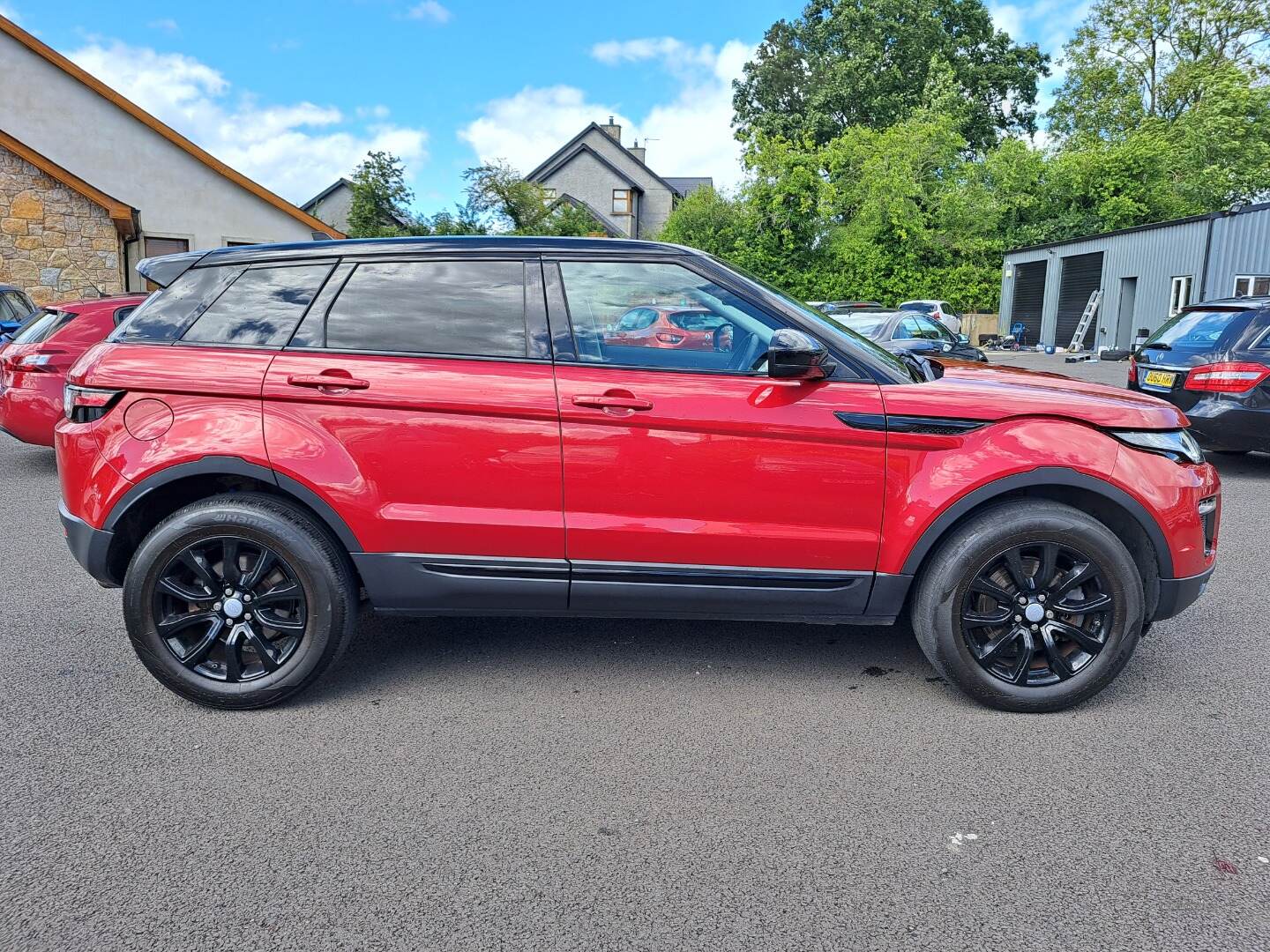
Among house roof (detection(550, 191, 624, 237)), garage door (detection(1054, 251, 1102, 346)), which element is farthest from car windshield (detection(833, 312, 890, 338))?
house roof (detection(550, 191, 624, 237))

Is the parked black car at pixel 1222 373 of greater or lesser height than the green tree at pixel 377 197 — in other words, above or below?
below

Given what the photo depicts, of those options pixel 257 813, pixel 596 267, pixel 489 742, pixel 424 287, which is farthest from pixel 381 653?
pixel 596 267

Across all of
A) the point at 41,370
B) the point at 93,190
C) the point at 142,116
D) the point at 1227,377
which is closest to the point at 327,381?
the point at 41,370

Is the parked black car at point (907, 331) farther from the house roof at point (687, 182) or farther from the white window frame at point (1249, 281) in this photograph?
the house roof at point (687, 182)

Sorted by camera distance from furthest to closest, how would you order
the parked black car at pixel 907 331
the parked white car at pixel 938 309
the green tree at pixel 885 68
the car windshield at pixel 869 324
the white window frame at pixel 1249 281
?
the green tree at pixel 885 68
the parked white car at pixel 938 309
the white window frame at pixel 1249 281
the car windshield at pixel 869 324
the parked black car at pixel 907 331

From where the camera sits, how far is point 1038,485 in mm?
3449

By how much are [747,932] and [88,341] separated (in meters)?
7.98

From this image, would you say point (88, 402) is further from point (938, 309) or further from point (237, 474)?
point (938, 309)

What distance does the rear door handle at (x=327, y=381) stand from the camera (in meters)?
3.43

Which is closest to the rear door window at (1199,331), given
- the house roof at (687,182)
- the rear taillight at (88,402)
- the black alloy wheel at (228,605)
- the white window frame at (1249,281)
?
the black alloy wheel at (228,605)

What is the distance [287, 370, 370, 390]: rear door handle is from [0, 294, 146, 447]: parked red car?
5181 millimetres

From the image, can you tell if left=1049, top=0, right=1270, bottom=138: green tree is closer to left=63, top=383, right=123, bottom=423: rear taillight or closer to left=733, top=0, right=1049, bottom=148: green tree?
left=733, top=0, right=1049, bottom=148: green tree

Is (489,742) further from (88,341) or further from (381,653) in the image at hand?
(88,341)

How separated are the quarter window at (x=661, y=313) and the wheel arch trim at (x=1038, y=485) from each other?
36.3 inches
